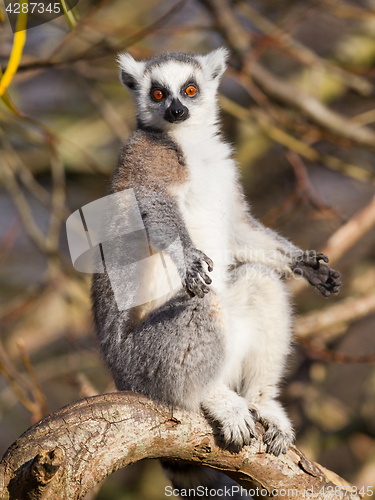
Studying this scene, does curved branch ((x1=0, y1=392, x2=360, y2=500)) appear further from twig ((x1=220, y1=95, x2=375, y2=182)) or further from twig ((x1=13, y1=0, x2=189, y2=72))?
twig ((x1=220, y1=95, x2=375, y2=182))

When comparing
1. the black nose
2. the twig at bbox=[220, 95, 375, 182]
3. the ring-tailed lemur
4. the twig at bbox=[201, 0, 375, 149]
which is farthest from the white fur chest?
the twig at bbox=[201, 0, 375, 149]

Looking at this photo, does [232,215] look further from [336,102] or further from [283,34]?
[336,102]

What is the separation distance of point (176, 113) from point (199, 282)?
1057 mm

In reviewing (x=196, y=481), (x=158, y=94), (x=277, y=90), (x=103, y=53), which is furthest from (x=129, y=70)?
(x=277, y=90)

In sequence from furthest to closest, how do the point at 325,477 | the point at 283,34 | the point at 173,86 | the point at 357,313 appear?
the point at 283,34 < the point at 357,313 < the point at 173,86 < the point at 325,477

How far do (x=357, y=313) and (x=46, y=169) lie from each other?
3642 millimetres

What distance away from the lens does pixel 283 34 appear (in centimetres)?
441

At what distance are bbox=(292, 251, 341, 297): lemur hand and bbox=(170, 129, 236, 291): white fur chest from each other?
0.41 meters

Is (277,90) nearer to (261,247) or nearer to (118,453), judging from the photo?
(261,247)

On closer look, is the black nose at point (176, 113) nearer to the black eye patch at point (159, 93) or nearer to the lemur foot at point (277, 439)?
the black eye patch at point (159, 93)

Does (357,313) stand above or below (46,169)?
below

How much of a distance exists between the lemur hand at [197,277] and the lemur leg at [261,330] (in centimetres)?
50

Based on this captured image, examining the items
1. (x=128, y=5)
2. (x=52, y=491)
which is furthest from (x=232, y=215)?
(x=128, y=5)

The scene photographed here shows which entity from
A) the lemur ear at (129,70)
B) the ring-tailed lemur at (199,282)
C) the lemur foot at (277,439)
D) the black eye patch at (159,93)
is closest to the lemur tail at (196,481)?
the ring-tailed lemur at (199,282)
